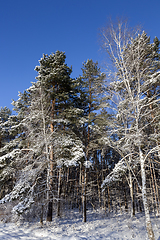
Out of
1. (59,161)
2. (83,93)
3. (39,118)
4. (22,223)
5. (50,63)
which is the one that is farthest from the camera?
(83,93)

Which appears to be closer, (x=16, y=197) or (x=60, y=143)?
(x=16, y=197)

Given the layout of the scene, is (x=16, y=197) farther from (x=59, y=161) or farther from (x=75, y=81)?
(x=75, y=81)

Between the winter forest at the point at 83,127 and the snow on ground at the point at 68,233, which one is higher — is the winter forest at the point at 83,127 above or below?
above

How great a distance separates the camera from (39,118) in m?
10.5

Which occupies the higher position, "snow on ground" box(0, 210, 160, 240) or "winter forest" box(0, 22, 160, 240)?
"winter forest" box(0, 22, 160, 240)

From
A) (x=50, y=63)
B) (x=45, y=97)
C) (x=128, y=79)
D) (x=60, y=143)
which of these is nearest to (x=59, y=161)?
(x=60, y=143)

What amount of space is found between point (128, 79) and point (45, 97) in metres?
6.29

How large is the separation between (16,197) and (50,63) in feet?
34.2

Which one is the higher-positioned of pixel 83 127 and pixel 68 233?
pixel 83 127

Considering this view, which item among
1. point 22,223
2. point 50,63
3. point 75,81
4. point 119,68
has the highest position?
point 50,63

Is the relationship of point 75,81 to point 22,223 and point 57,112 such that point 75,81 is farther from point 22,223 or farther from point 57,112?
point 22,223

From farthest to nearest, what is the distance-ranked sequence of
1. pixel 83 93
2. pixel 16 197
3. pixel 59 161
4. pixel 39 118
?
pixel 83 93 < pixel 39 118 < pixel 59 161 < pixel 16 197

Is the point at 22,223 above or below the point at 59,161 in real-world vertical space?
below

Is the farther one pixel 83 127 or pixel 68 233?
pixel 83 127
